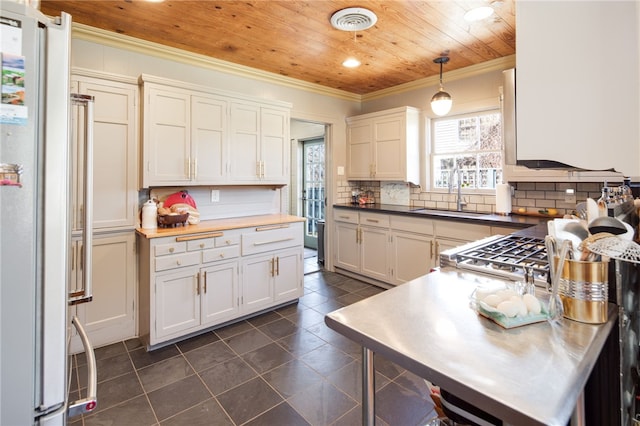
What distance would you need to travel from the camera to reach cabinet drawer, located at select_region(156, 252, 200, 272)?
2.48m

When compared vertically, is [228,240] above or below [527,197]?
below

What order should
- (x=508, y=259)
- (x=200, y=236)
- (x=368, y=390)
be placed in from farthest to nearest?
1. (x=200, y=236)
2. (x=508, y=259)
3. (x=368, y=390)

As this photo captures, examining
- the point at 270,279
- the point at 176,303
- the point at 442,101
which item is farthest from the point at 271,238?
the point at 442,101

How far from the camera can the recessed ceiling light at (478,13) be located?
233cm

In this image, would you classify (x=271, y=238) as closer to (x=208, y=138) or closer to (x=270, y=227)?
(x=270, y=227)

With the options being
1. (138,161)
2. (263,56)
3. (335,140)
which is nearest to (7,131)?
(138,161)

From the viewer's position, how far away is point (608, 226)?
0.90m

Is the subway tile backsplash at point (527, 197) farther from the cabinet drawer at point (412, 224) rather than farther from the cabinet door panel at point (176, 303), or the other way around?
the cabinet door panel at point (176, 303)

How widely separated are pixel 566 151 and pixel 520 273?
750 millimetres

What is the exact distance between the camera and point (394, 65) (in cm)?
355

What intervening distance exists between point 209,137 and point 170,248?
1140 mm

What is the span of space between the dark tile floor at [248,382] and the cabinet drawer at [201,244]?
786 millimetres

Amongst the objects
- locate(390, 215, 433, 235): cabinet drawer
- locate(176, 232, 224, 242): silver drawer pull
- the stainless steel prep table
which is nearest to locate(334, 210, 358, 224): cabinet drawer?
locate(390, 215, 433, 235): cabinet drawer

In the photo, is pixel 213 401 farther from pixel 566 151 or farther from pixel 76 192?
pixel 566 151
